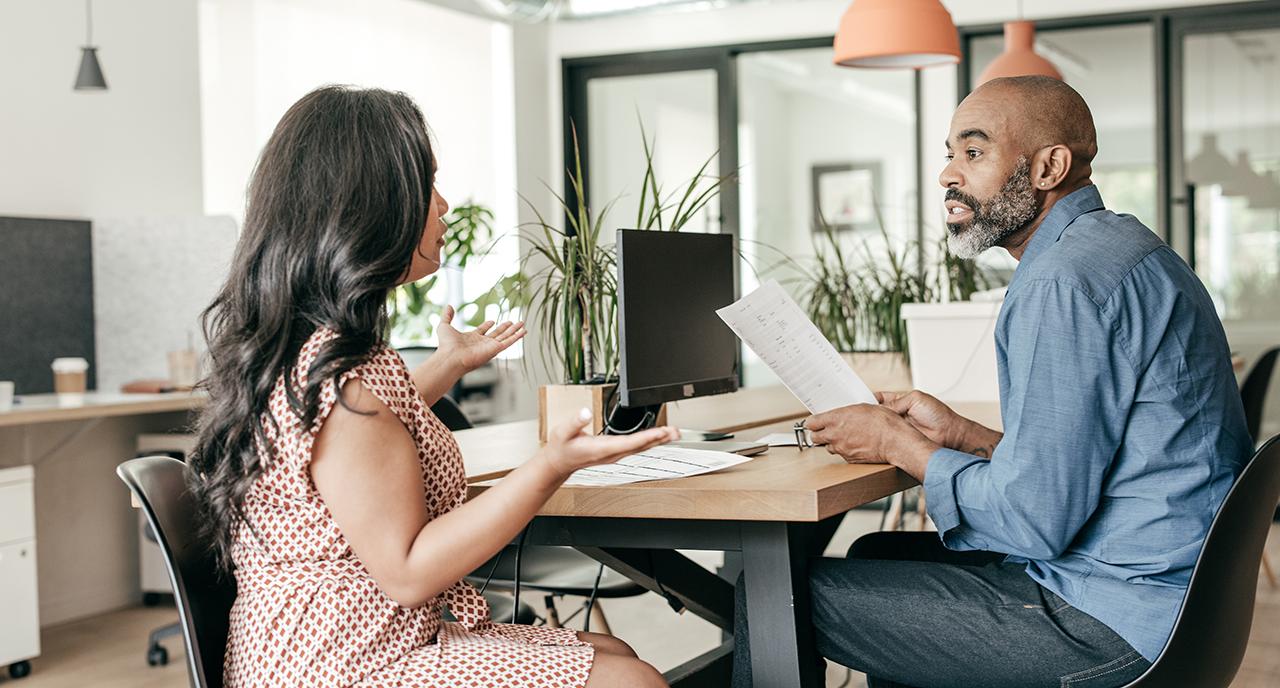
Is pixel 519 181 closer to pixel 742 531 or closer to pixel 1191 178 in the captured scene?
pixel 1191 178

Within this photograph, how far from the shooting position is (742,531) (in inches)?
67.4

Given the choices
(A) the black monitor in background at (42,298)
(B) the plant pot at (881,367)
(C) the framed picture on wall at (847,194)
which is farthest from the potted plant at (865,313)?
(C) the framed picture on wall at (847,194)

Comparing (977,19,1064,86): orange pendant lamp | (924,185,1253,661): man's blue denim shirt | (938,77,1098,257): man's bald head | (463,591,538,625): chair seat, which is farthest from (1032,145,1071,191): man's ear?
(977,19,1064,86): orange pendant lamp

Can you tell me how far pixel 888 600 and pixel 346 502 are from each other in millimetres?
782

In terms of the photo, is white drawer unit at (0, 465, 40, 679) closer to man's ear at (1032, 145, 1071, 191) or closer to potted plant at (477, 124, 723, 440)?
potted plant at (477, 124, 723, 440)

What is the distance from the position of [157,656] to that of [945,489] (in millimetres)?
2757

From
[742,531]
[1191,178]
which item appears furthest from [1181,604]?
[1191,178]

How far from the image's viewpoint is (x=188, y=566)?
1.49 m

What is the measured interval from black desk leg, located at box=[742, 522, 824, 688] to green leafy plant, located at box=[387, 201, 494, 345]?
4001mm

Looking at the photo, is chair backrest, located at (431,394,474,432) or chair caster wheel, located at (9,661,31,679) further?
chair caster wheel, located at (9,661,31,679)

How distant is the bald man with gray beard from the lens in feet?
5.37

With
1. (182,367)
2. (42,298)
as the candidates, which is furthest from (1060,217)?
(42,298)

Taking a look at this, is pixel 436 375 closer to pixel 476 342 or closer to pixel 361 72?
pixel 476 342

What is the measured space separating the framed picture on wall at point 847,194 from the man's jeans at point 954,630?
493cm
